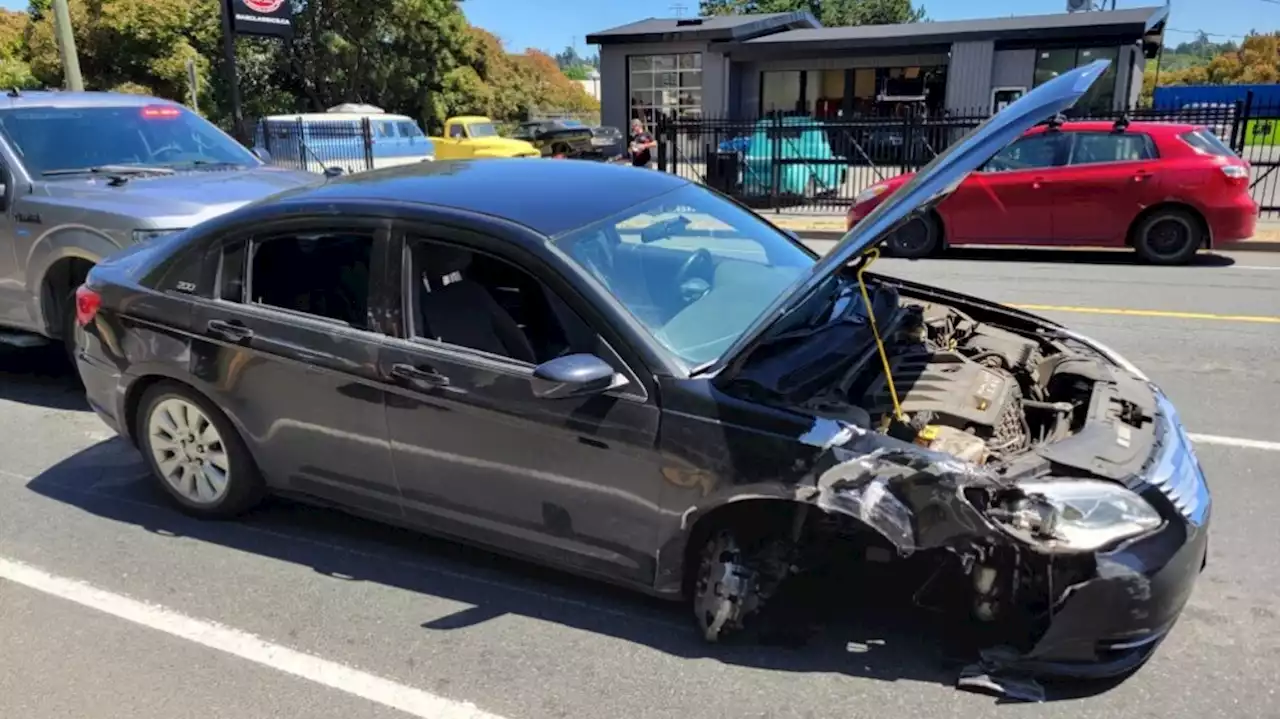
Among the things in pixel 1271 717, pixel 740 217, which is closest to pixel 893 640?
pixel 1271 717

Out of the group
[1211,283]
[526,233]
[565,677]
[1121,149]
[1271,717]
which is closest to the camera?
[1271,717]

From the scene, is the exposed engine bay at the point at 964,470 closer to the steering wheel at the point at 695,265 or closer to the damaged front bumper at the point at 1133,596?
the damaged front bumper at the point at 1133,596

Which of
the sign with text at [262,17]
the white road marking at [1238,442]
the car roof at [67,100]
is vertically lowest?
the white road marking at [1238,442]

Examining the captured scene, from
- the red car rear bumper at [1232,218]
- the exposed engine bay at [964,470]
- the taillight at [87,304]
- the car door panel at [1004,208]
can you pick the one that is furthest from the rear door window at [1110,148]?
the taillight at [87,304]

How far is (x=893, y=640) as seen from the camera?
10.9ft

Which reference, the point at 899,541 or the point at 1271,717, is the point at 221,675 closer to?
the point at 899,541

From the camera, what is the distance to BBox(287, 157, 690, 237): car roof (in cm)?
368

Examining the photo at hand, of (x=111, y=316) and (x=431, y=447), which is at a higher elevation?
(x=111, y=316)

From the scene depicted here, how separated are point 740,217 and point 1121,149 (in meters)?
7.96

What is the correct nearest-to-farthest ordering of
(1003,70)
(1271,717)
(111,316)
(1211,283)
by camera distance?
(1271,717) < (111,316) < (1211,283) < (1003,70)

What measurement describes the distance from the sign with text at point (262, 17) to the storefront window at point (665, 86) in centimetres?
1098

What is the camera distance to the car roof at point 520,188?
368 centimetres

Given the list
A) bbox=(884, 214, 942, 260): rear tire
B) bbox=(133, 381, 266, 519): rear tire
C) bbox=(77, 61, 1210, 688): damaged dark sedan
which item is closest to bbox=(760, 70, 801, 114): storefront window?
bbox=(884, 214, 942, 260): rear tire

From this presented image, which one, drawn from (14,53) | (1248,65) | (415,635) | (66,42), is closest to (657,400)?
(415,635)
